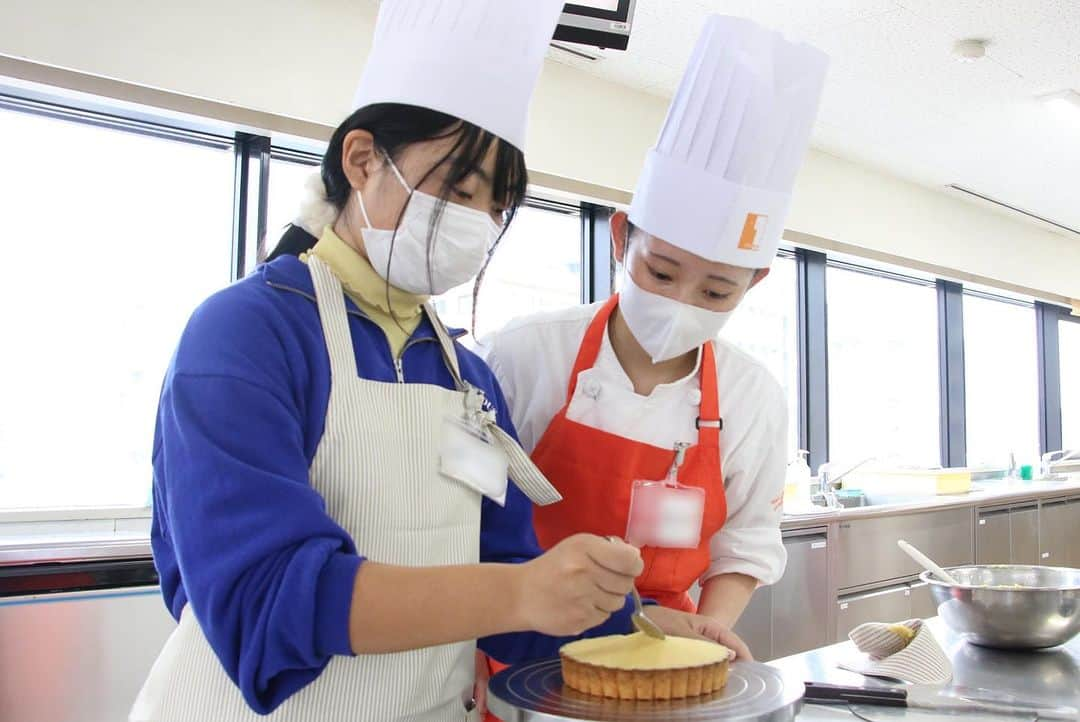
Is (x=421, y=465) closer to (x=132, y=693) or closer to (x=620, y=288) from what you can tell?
A: (x=620, y=288)

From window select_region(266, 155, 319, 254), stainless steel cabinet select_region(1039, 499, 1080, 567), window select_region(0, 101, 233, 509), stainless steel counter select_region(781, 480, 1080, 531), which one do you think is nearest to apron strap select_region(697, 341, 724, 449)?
window select_region(0, 101, 233, 509)

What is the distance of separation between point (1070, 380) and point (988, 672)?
26.6 feet

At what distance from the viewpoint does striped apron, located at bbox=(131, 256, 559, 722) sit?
947mm

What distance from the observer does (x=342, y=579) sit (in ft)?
2.62

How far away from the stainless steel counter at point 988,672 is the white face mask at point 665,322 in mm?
551

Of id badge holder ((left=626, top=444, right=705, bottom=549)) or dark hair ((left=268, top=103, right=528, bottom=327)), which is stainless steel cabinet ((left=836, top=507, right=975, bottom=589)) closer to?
id badge holder ((left=626, top=444, right=705, bottom=549))

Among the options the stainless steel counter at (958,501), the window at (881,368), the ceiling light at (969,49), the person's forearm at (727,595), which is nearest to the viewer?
the person's forearm at (727,595)

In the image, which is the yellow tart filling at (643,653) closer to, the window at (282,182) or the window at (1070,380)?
the window at (282,182)

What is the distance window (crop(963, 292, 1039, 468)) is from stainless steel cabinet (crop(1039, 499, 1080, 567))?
2.61ft

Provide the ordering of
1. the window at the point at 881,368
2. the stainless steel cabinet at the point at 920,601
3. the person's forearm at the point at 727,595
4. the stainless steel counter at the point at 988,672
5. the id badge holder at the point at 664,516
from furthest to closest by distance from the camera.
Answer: the window at the point at 881,368 < the stainless steel cabinet at the point at 920,601 < the person's forearm at the point at 727,595 < the id badge holder at the point at 664,516 < the stainless steel counter at the point at 988,672

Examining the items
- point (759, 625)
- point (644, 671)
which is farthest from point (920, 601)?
point (644, 671)

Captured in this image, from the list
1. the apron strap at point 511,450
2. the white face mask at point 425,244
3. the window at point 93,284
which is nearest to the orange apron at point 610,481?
the apron strap at point 511,450

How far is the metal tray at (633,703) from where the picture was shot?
0.94 metres

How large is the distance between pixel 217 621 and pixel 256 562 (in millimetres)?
67
